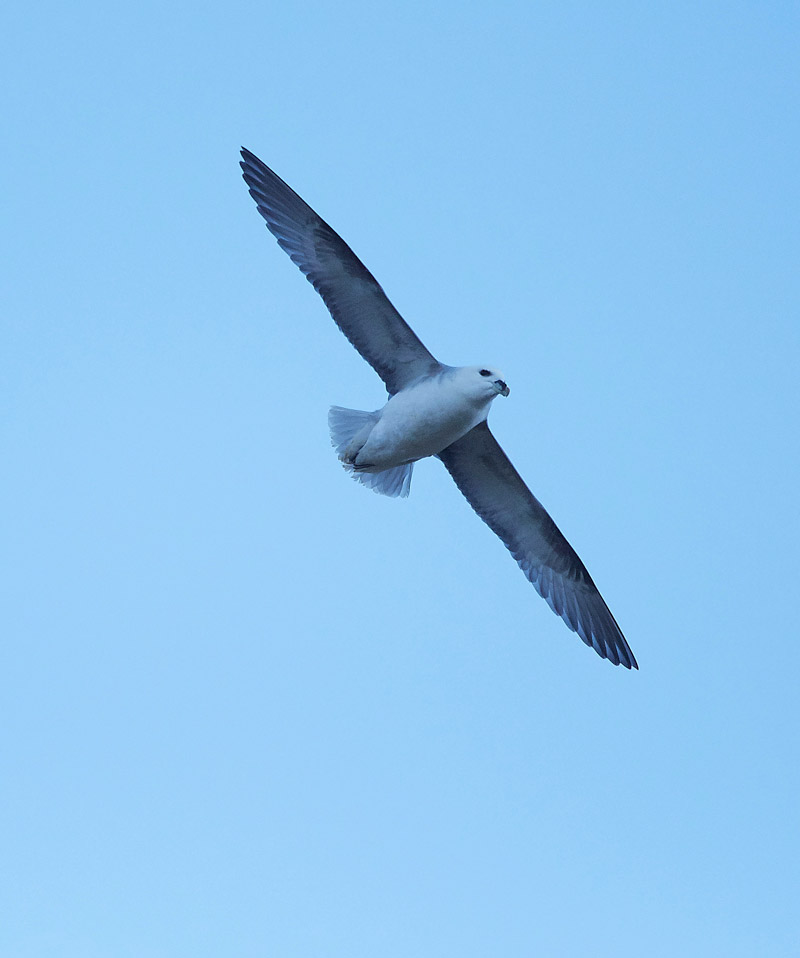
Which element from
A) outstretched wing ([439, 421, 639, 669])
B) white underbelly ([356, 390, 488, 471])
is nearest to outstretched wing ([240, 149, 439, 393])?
white underbelly ([356, 390, 488, 471])

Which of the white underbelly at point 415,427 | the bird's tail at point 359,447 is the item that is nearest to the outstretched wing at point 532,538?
the bird's tail at point 359,447

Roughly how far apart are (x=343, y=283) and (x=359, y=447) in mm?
1219

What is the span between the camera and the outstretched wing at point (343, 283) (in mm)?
9844

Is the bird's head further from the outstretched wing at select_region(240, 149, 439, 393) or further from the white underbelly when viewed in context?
the outstretched wing at select_region(240, 149, 439, 393)

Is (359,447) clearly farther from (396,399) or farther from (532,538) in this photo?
(532,538)

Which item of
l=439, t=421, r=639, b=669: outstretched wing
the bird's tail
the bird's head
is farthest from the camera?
l=439, t=421, r=639, b=669: outstretched wing

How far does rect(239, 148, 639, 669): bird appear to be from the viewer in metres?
9.59

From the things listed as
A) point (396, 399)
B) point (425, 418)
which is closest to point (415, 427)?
point (425, 418)

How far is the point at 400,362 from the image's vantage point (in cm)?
1009

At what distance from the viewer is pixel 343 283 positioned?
989 cm

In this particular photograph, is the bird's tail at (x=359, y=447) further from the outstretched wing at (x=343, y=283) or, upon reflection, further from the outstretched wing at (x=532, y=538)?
the outstretched wing at (x=532, y=538)

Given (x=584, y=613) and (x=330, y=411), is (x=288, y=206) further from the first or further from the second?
(x=584, y=613)

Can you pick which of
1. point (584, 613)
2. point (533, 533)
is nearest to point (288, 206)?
point (533, 533)

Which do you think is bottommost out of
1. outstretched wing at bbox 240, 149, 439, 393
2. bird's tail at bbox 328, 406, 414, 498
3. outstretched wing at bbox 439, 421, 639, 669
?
outstretched wing at bbox 439, 421, 639, 669
